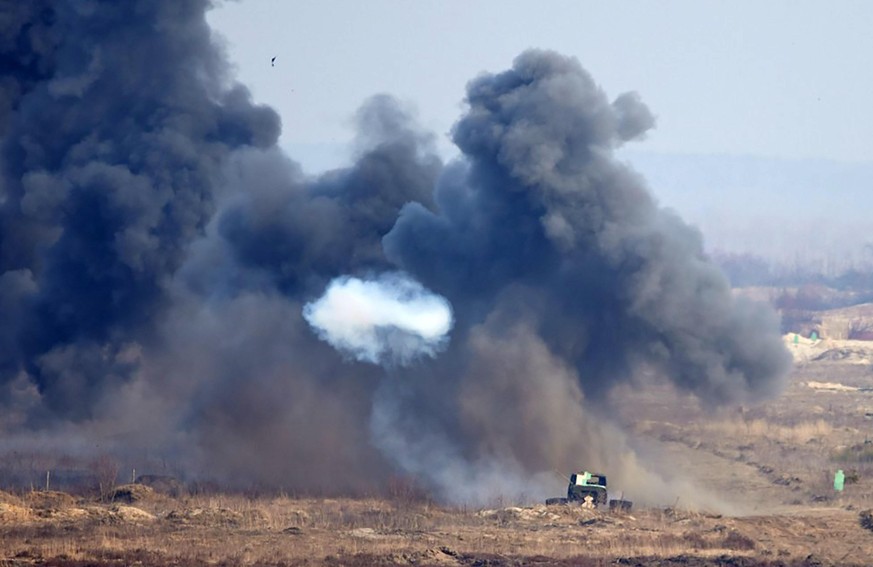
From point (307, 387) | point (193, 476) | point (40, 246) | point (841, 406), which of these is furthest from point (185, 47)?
point (841, 406)

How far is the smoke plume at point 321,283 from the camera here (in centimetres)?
6272

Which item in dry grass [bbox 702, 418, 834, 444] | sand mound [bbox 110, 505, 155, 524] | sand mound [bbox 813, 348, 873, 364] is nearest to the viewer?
sand mound [bbox 110, 505, 155, 524]

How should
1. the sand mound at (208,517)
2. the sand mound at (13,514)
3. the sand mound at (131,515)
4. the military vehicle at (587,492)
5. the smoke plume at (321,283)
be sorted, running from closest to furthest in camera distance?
the sand mound at (13,514)
the sand mound at (131,515)
the sand mound at (208,517)
the military vehicle at (587,492)
the smoke plume at (321,283)

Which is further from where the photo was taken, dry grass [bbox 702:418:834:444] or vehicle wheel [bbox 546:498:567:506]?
dry grass [bbox 702:418:834:444]

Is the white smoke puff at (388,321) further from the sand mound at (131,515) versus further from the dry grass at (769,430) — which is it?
the dry grass at (769,430)

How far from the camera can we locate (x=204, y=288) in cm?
7669

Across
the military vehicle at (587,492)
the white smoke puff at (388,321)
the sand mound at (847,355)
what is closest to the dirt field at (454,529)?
the military vehicle at (587,492)

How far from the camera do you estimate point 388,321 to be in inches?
2542

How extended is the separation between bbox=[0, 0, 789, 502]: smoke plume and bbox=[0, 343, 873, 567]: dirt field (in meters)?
4.63

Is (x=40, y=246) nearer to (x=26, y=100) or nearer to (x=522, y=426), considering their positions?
(x=26, y=100)

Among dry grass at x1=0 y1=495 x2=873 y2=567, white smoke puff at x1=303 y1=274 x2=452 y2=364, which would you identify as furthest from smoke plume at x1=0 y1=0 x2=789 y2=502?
dry grass at x1=0 y1=495 x2=873 y2=567

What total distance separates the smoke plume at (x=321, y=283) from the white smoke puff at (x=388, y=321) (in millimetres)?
103

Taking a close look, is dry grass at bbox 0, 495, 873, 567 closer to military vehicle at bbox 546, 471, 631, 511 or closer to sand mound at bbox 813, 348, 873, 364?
military vehicle at bbox 546, 471, 631, 511

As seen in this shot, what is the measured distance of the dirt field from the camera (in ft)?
149
